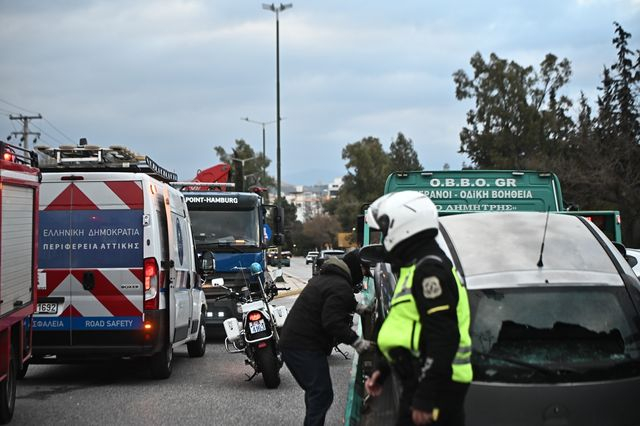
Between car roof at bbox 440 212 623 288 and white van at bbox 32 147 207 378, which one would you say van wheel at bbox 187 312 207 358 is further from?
car roof at bbox 440 212 623 288

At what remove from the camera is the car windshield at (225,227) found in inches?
668

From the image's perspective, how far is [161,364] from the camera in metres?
10.5

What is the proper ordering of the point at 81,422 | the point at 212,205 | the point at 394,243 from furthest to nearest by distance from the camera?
the point at 212,205, the point at 81,422, the point at 394,243

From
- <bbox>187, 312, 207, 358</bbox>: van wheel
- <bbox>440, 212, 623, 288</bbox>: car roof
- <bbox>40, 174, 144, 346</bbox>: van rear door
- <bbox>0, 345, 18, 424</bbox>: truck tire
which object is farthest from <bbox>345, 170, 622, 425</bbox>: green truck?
<bbox>440, 212, 623, 288</bbox>: car roof

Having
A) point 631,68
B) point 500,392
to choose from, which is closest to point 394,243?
point 500,392

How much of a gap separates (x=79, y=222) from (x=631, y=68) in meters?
37.6

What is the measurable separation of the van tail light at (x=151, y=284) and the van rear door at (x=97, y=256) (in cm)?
6

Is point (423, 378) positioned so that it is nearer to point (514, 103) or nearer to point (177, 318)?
point (177, 318)

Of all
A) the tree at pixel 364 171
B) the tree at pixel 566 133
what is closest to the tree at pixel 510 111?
the tree at pixel 566 133

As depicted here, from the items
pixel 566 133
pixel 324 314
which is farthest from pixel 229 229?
pixel 566 133

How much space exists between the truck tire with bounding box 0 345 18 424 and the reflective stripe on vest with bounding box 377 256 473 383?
4634 millimetres

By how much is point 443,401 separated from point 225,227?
1336 centimetres

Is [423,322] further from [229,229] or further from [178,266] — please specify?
[229,229]

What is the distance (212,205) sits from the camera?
1727 centimetres
